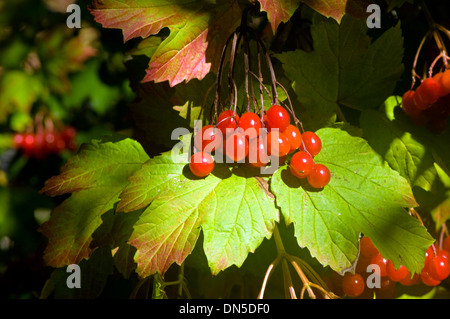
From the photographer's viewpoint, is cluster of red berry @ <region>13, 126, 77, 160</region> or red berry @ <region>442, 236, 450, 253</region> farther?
cluster of red berry @ <region>13, 126, 77, 160</region>

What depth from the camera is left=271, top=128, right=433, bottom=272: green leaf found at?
579 millimetres

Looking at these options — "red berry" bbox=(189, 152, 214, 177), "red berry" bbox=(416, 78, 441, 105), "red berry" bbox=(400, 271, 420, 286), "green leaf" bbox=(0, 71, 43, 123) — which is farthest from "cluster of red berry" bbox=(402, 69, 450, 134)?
"green leaf" bbox=(0, 71, 43, 123)

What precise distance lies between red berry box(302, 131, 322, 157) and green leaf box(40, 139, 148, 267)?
0.92 feet

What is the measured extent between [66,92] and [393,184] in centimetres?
145

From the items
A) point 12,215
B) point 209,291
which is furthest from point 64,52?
point 209,291

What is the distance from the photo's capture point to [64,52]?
A: 188 centimetres

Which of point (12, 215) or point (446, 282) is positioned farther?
point (12, 215)

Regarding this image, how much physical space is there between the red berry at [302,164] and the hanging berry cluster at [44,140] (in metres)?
1.39

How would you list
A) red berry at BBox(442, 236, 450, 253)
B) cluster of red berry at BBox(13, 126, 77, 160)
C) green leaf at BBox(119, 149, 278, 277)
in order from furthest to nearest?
cluster of red berry at BBox(13, 126, 77, 160) → red berry at BBox(442, 236, 450, 253) → green leaf at BBox(119, 149, 278, 277)

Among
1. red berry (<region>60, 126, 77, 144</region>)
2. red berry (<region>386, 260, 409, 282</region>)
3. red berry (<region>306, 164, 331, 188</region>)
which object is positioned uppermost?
red berry (<region>306, 164, 331, 188</region>)

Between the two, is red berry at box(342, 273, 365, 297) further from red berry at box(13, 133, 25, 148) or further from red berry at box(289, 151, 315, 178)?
red berry at box(13, 133, 25, 148)
